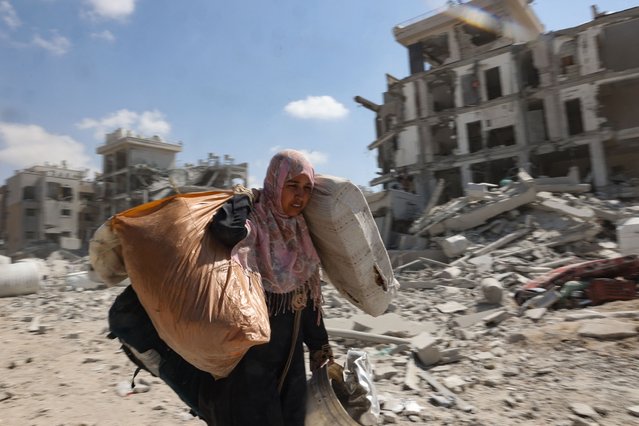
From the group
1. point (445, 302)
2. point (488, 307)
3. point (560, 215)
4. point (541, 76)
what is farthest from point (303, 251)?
point (541, 76)

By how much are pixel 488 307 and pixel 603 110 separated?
21.5 metres

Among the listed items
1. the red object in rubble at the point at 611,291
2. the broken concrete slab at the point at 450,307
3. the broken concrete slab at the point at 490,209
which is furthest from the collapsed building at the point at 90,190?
the red object in rubble at the point at 611,291

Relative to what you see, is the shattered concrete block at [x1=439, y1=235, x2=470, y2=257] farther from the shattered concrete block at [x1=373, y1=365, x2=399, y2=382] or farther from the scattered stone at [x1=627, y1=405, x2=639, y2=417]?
the scattered stone at [x1=627, y1=405, x2=639, y2=417]

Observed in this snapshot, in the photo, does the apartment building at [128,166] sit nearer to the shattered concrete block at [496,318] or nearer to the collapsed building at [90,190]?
the collapsed building at [90,190]

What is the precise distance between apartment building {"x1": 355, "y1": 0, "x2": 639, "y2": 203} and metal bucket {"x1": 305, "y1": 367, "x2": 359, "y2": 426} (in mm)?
19598

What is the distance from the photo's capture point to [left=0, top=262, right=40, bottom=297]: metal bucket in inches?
426

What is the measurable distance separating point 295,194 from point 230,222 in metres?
0.40

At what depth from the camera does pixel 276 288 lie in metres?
1.91

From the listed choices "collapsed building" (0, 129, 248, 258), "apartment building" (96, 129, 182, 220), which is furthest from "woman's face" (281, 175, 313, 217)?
"apartment building" (96, 129, 182, 220)

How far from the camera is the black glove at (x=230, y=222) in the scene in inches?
65.6

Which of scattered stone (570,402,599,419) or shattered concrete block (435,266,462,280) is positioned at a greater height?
shattered concrete block (435,266,462,280)

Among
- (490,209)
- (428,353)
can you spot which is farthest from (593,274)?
(490,209)

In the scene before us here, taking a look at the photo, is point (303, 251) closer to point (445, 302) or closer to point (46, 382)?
point (46, 382)

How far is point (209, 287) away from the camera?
148 centimetres
